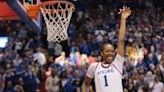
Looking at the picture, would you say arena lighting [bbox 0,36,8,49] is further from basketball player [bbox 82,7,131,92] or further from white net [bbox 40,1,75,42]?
basketball player [bbox 82,7,131,92]

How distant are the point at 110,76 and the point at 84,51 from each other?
886 centimetres

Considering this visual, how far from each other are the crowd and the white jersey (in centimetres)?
522

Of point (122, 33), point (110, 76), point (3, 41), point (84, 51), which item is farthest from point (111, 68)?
point (3, 41)

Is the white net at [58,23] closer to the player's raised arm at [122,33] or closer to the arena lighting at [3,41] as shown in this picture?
the player's raised arm at [122,33]

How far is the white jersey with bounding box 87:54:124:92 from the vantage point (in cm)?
531

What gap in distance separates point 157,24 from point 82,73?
19.6 ft

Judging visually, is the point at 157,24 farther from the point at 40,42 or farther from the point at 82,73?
the point at 82,73

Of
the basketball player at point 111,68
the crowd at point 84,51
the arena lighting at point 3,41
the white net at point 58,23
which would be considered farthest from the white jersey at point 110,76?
the arena lighting at point 3,41

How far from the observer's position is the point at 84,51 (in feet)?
46.5

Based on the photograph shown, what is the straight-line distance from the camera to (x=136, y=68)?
12617mm

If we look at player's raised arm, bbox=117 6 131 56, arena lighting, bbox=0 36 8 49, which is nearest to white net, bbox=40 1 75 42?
player's raised arm, bbox=117 6 131 56

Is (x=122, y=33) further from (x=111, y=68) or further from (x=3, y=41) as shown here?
(x=3, y=41)

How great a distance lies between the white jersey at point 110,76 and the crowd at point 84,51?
17.1 ft

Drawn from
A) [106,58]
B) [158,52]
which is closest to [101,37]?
[158,52]
